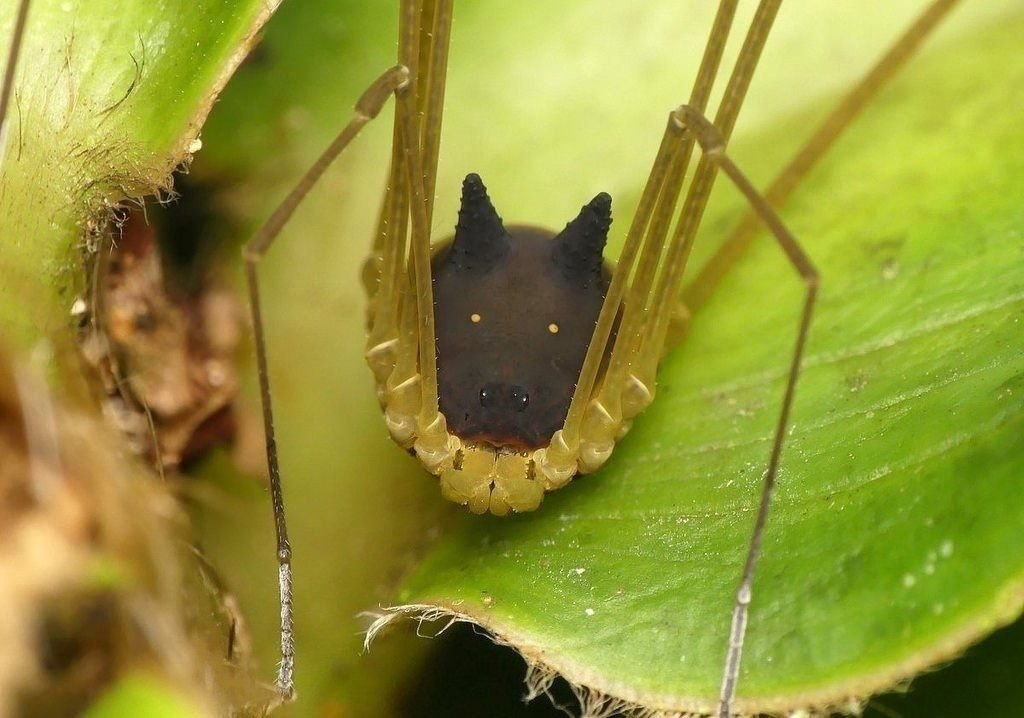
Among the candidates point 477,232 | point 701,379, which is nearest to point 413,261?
point 477,232

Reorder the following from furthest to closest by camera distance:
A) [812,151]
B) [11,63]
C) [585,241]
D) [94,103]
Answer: [812,151]
[585,241]
[94,103]
[11,63]

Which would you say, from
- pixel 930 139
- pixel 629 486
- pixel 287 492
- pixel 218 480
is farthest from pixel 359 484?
pixel 930 139

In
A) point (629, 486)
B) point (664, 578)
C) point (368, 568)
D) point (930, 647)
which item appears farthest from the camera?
point (368, 568)

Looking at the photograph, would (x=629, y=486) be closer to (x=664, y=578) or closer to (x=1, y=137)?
(x=664, y=578)

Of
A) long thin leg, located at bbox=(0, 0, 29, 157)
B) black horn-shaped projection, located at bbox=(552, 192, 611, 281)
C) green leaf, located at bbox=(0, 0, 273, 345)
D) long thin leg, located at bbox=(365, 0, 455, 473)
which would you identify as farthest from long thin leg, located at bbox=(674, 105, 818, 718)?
long thin leg, located at bbox=(0, 0, 29, 157)

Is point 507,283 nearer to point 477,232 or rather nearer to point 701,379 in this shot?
point 477,232

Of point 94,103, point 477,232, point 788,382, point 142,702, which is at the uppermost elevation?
point 94,103

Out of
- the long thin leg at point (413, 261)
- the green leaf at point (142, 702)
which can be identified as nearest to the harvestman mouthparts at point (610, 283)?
the long thin leg at point (413, 261)

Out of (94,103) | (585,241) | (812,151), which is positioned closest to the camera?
(94,103)

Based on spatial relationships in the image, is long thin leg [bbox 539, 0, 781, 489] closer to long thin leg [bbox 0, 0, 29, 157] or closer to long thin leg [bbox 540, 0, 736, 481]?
long thin leg [bbox 540, 0, 736, 481]
